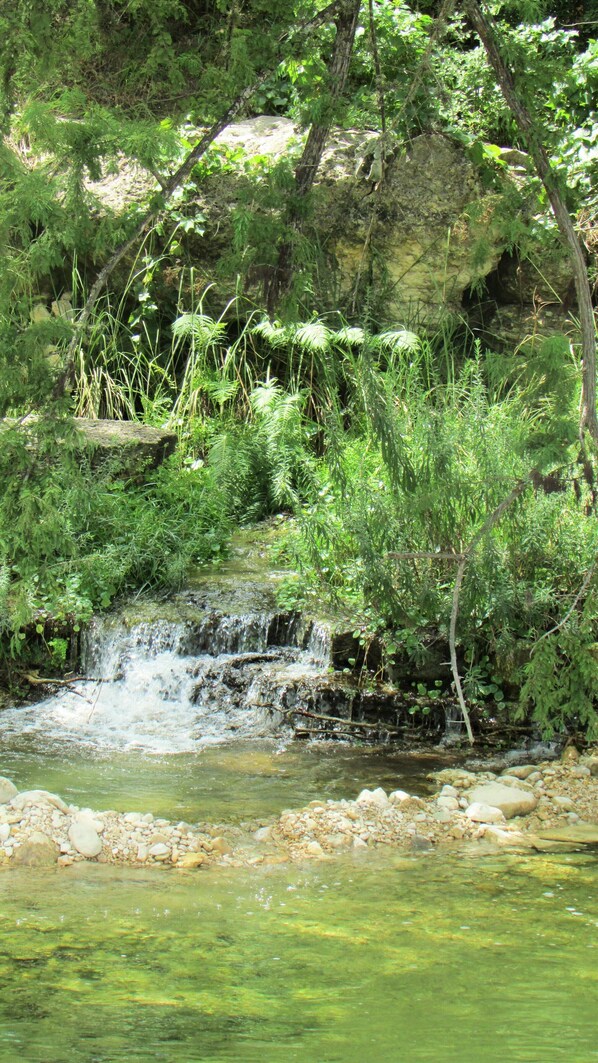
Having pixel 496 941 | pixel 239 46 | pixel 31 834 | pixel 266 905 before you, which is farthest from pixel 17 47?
pixel 496 941

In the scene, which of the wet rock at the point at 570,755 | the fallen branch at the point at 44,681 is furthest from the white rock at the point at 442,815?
the fallen branch at the point at 44,681

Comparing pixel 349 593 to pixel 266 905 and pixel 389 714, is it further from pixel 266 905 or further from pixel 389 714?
pixel 266 905

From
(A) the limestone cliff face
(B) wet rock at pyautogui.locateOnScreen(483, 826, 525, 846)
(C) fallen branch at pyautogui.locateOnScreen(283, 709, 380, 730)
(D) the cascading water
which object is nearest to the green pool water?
(B) wet rock at pyautogui.locateOnScreen(483, 826, 525, 846)

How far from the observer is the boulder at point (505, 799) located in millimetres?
5246

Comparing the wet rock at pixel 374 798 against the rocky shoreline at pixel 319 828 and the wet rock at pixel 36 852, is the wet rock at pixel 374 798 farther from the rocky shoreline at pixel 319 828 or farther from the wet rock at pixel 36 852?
the wet rock at pixel 36 852

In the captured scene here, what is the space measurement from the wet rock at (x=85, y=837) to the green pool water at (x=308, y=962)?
0.35ft

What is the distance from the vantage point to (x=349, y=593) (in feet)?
23.8

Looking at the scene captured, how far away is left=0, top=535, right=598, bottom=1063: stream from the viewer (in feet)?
9.41

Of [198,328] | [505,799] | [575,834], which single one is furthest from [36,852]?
[198,328]

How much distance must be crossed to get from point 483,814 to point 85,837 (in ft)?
5.80

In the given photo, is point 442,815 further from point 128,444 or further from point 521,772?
point 128,444

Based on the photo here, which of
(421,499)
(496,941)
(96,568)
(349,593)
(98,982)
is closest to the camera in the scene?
(98,982)

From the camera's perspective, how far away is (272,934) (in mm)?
3715

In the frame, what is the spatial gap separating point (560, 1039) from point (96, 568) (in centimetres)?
551
